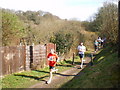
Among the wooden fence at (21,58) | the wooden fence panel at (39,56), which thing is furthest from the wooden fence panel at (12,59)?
the wooden fence panel at (39,56)

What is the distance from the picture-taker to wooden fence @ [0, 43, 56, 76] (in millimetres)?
9548

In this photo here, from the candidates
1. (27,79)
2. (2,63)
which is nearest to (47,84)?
(27,79)

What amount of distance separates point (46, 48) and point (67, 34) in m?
7.29

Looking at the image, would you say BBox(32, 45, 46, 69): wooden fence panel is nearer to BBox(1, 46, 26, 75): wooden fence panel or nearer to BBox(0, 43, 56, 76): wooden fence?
BBox(0, 43, 56, 76): wooden fence

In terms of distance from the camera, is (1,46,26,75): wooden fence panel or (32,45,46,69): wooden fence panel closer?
(1,46,26,75): wooden fence panel

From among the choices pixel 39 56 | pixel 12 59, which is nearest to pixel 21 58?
pixel 12 59

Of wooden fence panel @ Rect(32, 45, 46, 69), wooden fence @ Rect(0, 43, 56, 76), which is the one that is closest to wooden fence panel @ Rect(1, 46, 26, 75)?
wooden fence @ Rect(0, 43, 56, 76)

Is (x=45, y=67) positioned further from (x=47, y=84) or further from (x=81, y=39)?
(x=81, y=39)

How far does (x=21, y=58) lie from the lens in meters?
11.0

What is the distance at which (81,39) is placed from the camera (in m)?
24.5

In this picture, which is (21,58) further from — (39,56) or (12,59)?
(39,56)

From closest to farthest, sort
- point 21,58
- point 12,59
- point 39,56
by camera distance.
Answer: point 12,59 → point 21,58 → point 39,56

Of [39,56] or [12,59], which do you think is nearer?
[12,59]

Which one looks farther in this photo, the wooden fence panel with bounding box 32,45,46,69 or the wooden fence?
the wooden fence panel with bounding box 32,45,46,69
